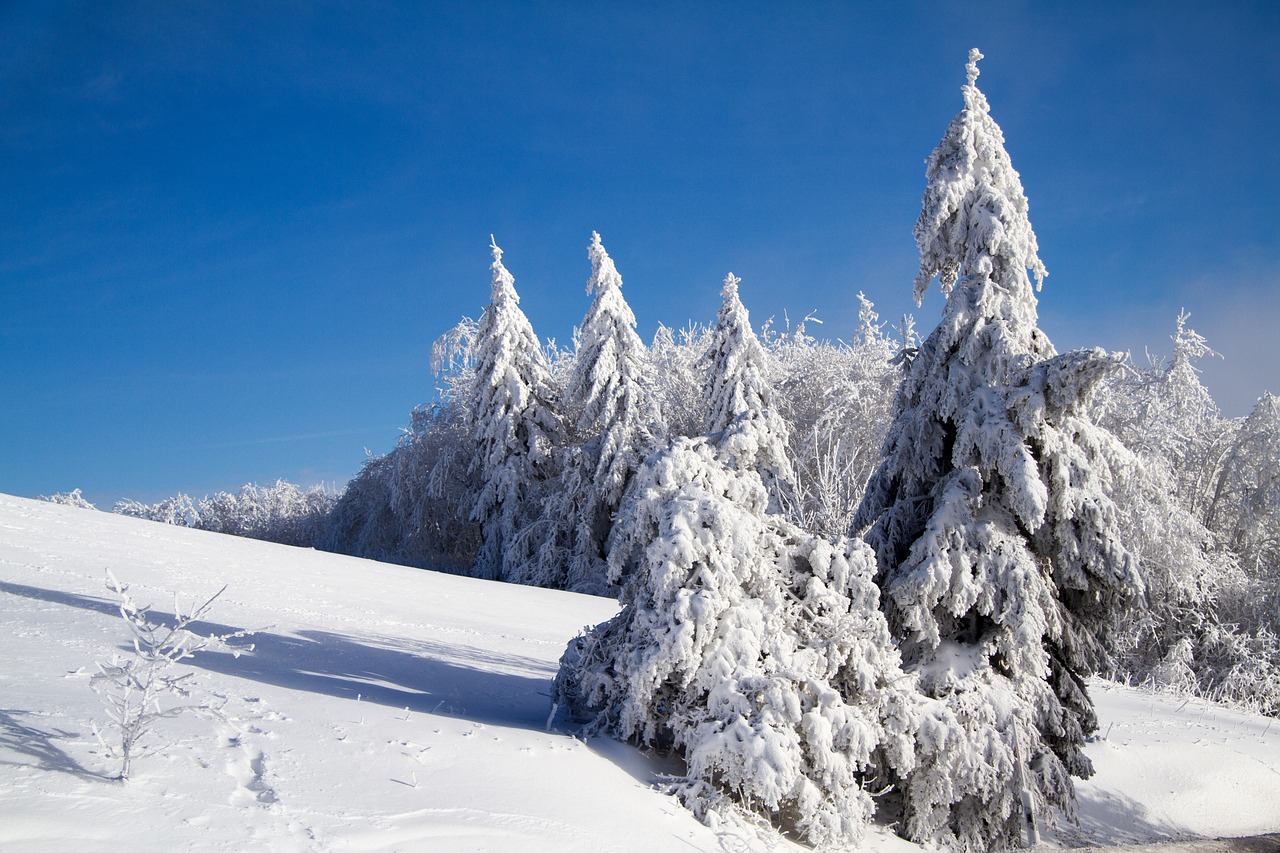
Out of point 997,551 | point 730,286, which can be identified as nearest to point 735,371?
point 730,286

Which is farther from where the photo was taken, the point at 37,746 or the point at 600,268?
the point at 600,268

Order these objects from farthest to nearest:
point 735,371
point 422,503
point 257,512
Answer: point 257,512, point 422,503, point 735,371

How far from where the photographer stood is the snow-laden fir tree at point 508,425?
23797 mm

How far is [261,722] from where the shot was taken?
19.0ft

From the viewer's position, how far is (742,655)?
684 centimetres

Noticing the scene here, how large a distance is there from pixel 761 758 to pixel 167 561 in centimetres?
1141

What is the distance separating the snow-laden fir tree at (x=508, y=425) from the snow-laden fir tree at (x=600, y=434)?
1356mm

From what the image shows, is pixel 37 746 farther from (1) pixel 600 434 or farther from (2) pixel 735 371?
(1) pixel 600 434

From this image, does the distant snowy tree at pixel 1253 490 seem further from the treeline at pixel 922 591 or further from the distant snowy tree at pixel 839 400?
the treeline at pixel 922 591

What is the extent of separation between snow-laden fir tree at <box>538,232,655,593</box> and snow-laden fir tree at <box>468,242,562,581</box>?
136cm

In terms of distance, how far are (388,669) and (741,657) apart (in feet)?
14.5

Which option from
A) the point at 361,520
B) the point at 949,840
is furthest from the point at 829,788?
the point at 361,520

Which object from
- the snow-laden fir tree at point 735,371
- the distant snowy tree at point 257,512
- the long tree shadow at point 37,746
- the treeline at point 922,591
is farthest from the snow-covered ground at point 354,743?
the distant snowy tree at point 257,512

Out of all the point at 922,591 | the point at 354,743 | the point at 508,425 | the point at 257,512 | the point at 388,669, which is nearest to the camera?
→ the point at 354,743
